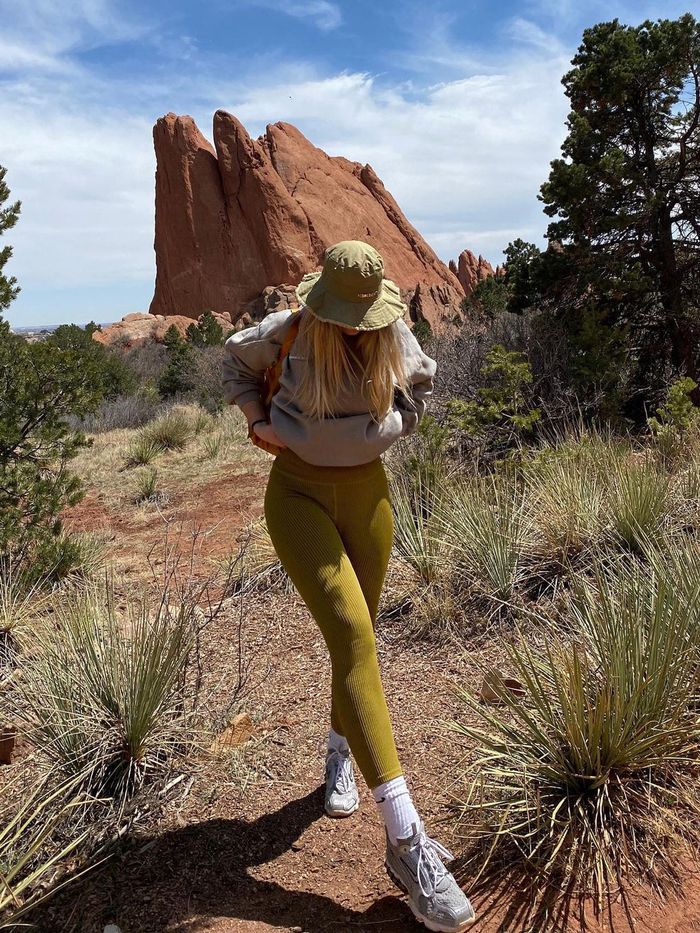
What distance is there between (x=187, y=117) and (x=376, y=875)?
201 feet

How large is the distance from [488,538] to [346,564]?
6.81ft

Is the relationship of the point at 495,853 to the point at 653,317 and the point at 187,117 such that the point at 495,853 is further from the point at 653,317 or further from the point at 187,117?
the point at 187,117

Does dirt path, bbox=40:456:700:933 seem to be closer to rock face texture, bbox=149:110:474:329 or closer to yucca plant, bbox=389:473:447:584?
yucca plant, bbox=389:473:447:584

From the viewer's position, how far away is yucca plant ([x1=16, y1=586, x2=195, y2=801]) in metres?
2.64

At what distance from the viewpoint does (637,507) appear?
13.4 feet

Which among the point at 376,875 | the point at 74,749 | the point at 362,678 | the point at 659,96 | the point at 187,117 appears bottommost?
the point at 376,875

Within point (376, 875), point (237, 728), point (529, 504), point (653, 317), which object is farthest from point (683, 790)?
point (653, 317)

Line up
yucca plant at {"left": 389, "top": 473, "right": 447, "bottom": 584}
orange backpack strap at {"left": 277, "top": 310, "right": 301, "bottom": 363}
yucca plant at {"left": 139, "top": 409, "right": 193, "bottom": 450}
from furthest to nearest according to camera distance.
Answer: yucca plant at {"left": 139, "top": 409, "right": 193, "bottom": 450}, yucca plant at {"left": 389, "top": 473, "right": 447, "bottom": 584}, orange backpack strap at {"left": 277, "top": 310, "right": 301, "bottom": 363}

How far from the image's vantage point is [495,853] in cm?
226

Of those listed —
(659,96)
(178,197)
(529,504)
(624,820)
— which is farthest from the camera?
(178,197)

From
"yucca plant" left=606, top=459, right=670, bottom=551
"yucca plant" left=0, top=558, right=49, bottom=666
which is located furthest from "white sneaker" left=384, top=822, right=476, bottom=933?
"yucca plant" left=0, top=558, right=49, bottom=666

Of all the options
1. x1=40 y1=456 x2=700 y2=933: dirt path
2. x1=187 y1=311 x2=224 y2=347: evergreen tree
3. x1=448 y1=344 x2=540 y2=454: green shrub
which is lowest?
x1=40 y1=456 x2=700 y2=933: dirt path

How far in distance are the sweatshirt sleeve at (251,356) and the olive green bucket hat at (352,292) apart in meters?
0.23

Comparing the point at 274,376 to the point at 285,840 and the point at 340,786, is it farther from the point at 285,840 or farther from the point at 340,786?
the point at 285,840
